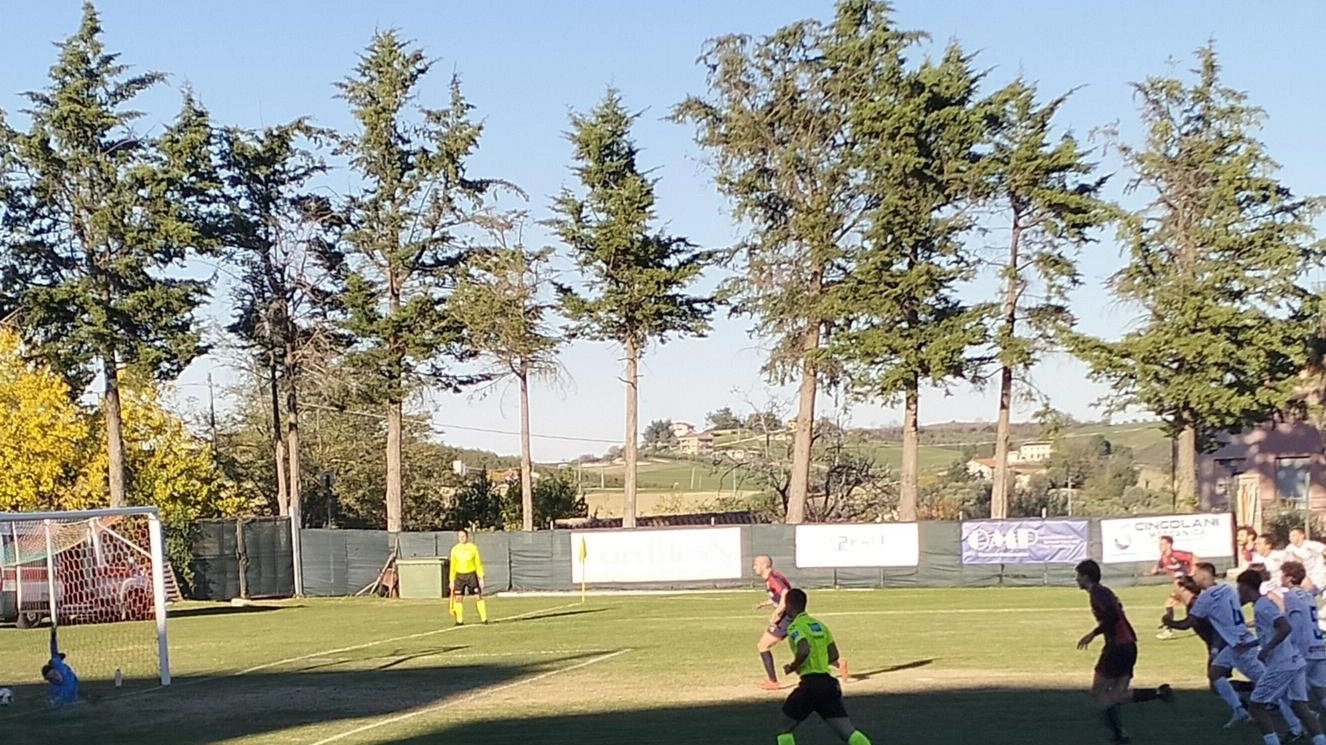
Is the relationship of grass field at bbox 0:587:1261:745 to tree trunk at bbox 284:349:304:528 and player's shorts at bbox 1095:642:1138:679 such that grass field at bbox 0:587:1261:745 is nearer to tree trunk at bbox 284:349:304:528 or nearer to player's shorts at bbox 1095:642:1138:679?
player's shorts at bbox 1095:642:1138:679

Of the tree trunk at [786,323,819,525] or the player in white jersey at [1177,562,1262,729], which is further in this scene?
the tree trunk at [786,323,819,525]

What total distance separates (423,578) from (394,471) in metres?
11.3

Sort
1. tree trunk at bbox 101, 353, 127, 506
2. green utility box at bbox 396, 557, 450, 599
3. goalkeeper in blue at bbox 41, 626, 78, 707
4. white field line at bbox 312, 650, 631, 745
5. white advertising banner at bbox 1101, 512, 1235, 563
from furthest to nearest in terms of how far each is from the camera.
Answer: tree trunk at bbox 101, 353, 127, 506 → green utility box at bbox 396, 557, 450, 599 → white advertising banner at bbox 1101, 512, 1235, 563 → goalkeeper in blue at bbox 41, 626, 78, 707 → white field line at bbox 312, 650, 631, 745

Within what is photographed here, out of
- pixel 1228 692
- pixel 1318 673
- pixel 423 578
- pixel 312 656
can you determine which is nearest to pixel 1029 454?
pixel 423 578

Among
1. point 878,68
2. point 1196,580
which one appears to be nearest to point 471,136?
point 878,68

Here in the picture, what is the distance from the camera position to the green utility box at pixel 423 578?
4388 centimetres

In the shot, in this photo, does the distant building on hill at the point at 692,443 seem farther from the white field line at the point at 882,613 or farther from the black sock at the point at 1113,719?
the black sock at the point at 1113,719

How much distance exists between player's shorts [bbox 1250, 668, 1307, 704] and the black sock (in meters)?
1.20

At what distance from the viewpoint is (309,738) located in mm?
15906

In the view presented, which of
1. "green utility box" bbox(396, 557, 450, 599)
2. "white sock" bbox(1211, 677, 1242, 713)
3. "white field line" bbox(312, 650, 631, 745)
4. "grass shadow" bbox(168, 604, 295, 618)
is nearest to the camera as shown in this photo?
"white sock" bbox(1211, 677, 1242, 713)

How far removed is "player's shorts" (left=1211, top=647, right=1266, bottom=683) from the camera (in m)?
14.2

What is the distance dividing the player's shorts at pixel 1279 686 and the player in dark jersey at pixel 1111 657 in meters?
1.14

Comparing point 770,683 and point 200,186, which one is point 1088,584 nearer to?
point 770,683

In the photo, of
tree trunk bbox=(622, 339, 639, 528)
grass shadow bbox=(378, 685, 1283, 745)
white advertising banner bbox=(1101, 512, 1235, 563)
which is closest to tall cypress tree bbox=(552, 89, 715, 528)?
tree trunk bbox=(622, 339, 639, 528)
